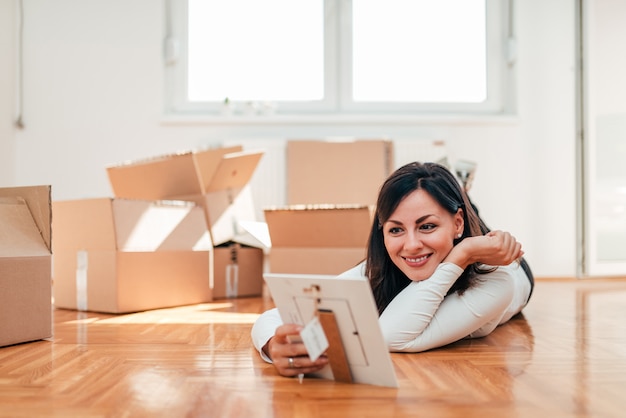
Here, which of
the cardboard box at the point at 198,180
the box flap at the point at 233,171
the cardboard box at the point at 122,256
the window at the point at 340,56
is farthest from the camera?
the window at the point at 340,56

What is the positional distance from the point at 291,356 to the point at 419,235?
1.51ft

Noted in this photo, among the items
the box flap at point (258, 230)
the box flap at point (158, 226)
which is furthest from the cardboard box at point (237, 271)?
the box flap at point (258, 230)

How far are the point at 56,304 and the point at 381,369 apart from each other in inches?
80.3

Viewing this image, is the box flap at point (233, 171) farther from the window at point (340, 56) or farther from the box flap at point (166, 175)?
A: the window at point (340, 56)

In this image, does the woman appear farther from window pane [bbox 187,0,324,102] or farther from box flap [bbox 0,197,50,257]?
window pane [bbox 187,0,324,102]

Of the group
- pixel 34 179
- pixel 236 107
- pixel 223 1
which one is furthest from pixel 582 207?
pixel 34 179

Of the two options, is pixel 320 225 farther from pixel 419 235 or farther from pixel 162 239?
pixel 419 235

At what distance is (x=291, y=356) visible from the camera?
1.39 metres

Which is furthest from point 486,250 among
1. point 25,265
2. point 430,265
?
point 25,265

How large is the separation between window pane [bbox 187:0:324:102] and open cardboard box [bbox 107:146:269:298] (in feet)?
3.74

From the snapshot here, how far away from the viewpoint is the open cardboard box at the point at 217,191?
10.7 feet

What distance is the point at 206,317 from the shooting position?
2576mm

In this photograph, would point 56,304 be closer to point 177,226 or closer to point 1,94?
point 177,226

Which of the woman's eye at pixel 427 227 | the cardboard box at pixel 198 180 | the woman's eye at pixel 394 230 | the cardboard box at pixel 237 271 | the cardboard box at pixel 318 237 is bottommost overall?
the cardboard box at pixel 237 271
